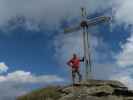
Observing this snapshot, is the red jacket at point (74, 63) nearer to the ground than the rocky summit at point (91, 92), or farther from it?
farther from it

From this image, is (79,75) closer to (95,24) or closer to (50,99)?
(50,99)

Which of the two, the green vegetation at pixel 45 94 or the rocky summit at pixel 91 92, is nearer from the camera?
the rocky summit at pixel 91 92

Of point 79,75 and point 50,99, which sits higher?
point 79,75

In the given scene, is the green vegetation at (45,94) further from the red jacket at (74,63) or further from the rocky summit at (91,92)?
the red jacket at (74,63)

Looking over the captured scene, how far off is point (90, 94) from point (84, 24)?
35.6ft

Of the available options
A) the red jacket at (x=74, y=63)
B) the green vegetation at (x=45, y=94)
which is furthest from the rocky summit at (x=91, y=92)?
the red jacket at (x=74, y=63)

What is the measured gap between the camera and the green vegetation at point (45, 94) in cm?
4171

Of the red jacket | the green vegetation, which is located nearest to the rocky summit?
the green vegetation

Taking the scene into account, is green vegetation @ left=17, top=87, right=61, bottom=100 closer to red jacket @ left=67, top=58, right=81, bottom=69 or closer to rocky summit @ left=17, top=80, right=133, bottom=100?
rocky summit @ left=17, top=80, right=133, bottom=100

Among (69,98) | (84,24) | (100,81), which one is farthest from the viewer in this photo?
(84,24)

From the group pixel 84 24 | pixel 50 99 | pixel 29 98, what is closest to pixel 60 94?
pixel 50 99

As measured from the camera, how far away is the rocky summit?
3994cm

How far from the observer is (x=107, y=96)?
131ft

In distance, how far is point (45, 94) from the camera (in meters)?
42.5
